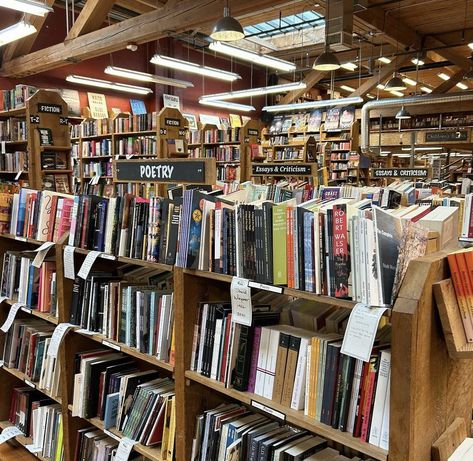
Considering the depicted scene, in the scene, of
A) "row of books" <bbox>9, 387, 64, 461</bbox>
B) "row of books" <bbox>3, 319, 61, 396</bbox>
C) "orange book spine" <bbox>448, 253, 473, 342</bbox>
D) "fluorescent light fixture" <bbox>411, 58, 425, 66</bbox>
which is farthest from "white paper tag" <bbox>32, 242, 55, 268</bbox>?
"fluorescent light fixture" <bbox>411, 58, 425, 66</bbox>

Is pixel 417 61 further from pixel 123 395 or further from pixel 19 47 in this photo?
pixel 123 395

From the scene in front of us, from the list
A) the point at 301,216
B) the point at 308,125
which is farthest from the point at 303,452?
the point at 308,125

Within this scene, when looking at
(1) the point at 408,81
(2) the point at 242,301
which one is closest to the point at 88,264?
Result: (2) the point at 242,301

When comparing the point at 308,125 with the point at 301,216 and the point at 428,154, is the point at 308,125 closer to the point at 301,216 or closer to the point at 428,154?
the point at 428,154

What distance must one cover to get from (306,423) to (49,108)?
16.6ft

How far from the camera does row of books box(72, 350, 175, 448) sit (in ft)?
6.38

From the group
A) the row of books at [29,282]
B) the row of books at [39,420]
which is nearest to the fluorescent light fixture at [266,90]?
the row of books at [29,282]

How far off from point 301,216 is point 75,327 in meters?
1.48

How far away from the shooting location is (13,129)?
6035 millimetres

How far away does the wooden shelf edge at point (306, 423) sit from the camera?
4.09ft

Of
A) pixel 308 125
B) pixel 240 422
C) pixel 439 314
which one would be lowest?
pixel 240 422

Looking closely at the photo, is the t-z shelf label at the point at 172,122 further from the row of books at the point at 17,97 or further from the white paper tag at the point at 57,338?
the white paper tag at the point at 57,338

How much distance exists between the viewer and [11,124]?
238 inches

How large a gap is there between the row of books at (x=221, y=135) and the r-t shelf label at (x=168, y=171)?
690 centimetres
